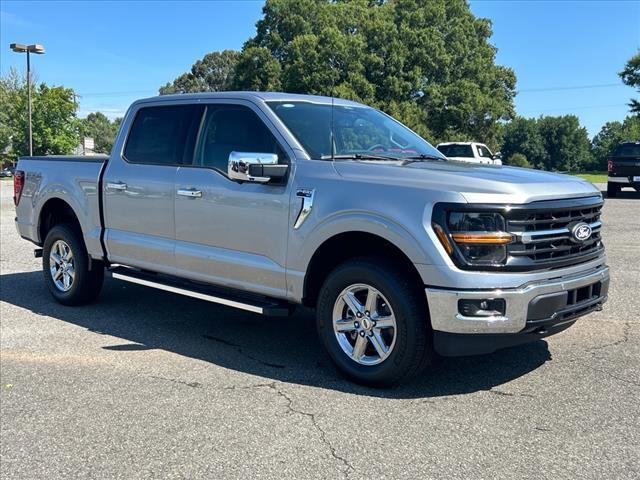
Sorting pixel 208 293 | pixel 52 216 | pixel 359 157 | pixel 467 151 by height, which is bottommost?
pixel 208 293

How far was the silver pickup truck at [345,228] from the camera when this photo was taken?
3.83m

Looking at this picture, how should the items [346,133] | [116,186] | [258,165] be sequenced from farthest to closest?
[116,186] < [346,133] < [258,165]

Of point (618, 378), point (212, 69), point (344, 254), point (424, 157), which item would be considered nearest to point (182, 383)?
point (344, 254)

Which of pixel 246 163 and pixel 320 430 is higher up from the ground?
pixel 246 163

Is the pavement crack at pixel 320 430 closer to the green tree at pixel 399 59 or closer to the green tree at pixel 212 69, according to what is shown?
the green tree at pixel 399 59

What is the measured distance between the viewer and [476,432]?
3.59m

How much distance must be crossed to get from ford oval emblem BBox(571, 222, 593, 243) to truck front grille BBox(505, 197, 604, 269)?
0.06 feet

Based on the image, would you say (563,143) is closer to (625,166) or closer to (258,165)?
(625,166)

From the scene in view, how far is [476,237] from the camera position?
378 centimetres

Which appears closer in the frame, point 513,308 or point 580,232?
point 513,308

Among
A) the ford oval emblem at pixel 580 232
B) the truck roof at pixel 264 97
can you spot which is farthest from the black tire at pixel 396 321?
the truck roof at pixel 264 97

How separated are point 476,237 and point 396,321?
0.75m

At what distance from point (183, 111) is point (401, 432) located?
3450 millimetres

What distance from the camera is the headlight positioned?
3.79 meters
